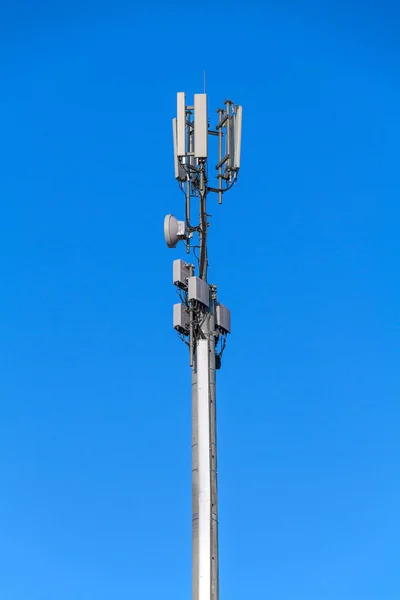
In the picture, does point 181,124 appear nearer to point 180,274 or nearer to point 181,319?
point 180,274

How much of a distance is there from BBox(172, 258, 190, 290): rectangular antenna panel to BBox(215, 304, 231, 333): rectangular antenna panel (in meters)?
2.39

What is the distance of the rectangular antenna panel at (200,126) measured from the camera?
73.6 meters

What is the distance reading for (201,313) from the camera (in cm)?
7231

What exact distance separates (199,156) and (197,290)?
787cm

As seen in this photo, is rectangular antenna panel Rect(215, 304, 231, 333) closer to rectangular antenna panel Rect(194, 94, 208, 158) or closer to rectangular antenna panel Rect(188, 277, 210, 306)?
rectangular antenna panel Rect(188, 277, 210, 306)

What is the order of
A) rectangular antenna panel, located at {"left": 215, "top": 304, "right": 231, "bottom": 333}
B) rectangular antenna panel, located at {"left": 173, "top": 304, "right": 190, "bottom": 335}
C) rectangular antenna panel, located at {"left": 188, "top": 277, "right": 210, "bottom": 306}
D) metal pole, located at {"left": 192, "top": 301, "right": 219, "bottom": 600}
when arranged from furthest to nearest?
rectangular antenna panel, located at {"left": 215, "top": 304, "right": 231, "bottom": 333}
rectangular antenna panel, located at {"left": 173, "top": 304, "right": 190, "bottom": 335}
rectangular antenna panel, located at {"left": 188, "top": 277, "right": 210, "bottom": 306}
metal pole, located at {"left": 192, "top": 301, "right": 219, "bottom": 600}

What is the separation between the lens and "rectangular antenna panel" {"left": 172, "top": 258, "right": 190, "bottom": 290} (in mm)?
72188

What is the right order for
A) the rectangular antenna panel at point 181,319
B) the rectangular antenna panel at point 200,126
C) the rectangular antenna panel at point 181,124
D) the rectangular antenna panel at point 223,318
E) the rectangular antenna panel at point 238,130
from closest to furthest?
the rectangular antenna panel at point 181,319
the rectangular antenna panel at point 223,318
the rectangular antenna panel at point 200,126
the rectangular antenna panel at point 181,124
the rectangular antenna panel at point 238,130

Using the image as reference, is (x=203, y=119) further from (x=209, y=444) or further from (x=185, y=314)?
(x=209, y=444)

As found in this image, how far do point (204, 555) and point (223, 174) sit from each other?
22.3 m

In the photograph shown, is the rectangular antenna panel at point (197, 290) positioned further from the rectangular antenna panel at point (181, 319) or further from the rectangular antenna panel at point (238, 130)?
the rectangular antenna panel at point (238, 130)

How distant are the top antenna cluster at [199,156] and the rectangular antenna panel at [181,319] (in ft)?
8.50

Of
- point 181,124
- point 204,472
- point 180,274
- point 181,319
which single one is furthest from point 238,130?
point 204,472

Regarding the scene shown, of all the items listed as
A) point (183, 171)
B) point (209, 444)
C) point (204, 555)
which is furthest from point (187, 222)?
point (204, 555)
